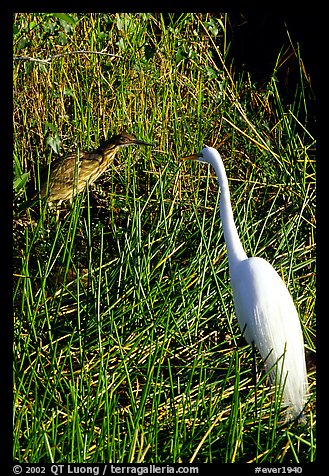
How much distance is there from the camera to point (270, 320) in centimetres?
259

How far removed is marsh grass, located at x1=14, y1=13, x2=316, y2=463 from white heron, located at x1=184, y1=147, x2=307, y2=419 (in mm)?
78

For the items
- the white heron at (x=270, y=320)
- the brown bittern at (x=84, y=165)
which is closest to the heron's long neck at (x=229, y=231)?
the white heron at (x=270, y=320)

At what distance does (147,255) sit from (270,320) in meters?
0.58

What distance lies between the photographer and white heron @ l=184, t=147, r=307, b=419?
249cm

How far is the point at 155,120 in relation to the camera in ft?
12.8

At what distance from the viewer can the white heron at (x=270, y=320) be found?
2.49m

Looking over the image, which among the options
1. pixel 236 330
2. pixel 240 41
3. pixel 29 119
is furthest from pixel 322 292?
pixel 240 41

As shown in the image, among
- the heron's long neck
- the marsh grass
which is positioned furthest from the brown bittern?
the heron's long neck

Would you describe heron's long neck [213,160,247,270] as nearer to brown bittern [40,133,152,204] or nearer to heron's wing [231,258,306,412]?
heron's wing [231,258,306,412]

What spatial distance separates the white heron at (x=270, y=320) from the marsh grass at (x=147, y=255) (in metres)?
A: 0.08

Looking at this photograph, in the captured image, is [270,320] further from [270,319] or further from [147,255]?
[147,255]

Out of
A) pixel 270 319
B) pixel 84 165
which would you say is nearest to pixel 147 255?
pixel 270 319
